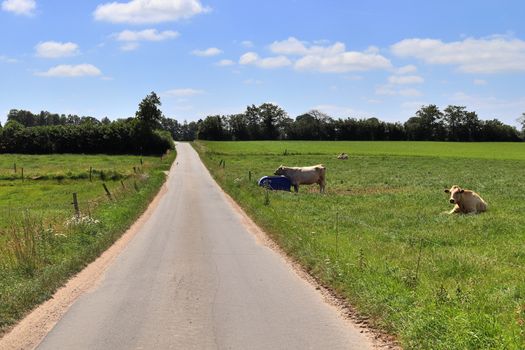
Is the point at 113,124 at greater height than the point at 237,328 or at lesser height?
greater

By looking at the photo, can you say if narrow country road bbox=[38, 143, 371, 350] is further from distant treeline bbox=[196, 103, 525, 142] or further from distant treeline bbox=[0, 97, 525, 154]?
distant treeline bbox=[196, 103, 525, 142]

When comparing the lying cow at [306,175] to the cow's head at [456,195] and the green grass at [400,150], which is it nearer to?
the cow's head at [456,195]

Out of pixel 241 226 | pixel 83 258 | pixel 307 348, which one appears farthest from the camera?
pixel 241 226

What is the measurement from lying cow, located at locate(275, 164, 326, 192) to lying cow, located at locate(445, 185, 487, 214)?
12330 millimetres

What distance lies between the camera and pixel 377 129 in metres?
163

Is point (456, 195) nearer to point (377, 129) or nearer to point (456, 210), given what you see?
point (456, 210)

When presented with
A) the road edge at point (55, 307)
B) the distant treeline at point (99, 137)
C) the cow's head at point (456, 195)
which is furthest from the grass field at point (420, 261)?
the distant treeline at point (99, 137)

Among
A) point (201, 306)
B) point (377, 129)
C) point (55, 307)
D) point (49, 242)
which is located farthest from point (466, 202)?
point (377, 129)

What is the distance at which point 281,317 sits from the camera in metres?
8.68

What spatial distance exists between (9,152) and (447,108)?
12802 centimetres

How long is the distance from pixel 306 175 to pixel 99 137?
80.6 metres

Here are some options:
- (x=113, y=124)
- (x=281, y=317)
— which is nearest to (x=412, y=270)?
(x=281, y=317)

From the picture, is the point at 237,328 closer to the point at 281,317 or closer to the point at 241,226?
the point at 281,317

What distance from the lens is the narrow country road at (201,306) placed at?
7.66m
